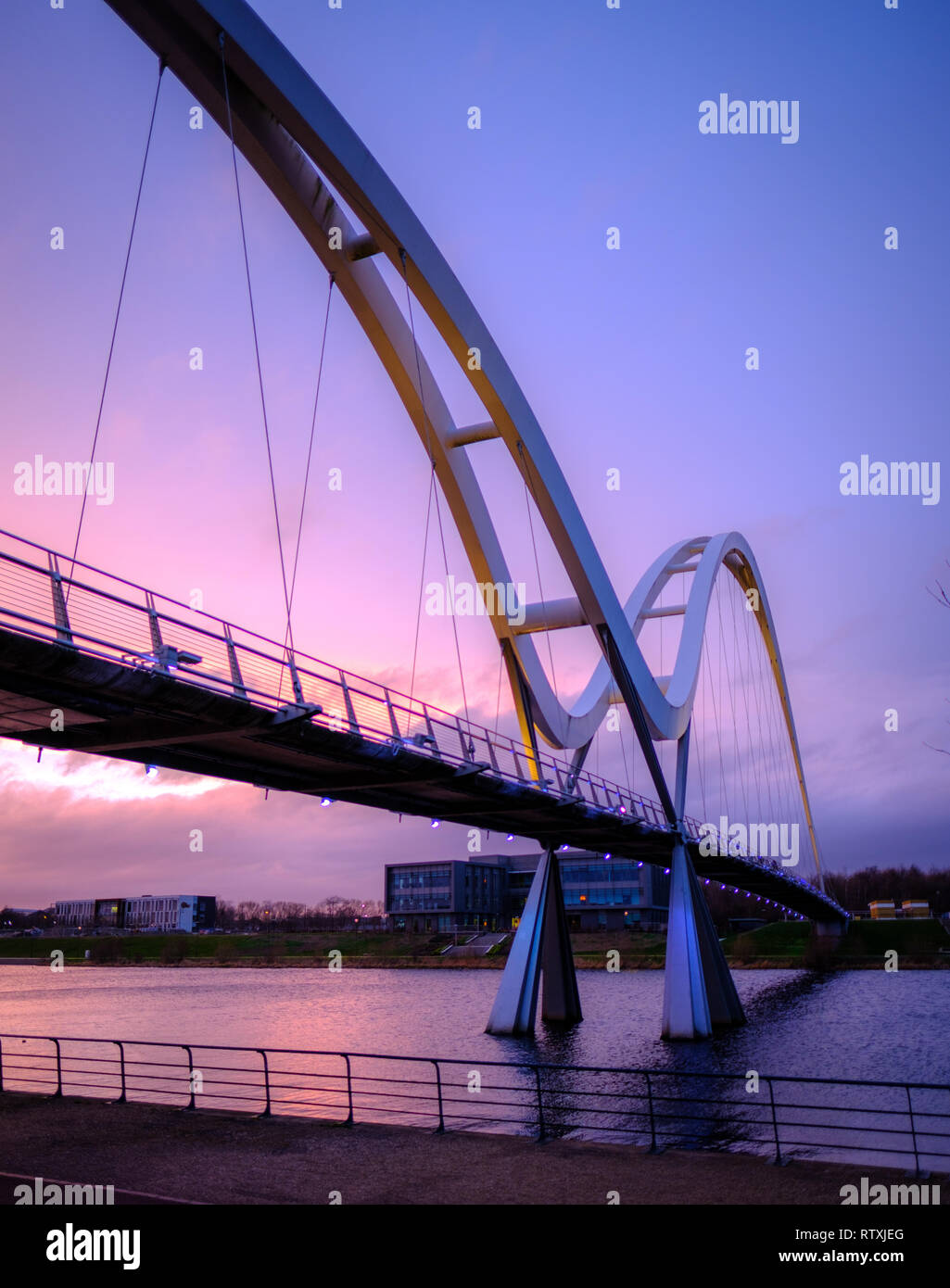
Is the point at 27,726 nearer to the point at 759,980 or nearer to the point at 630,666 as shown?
the point at 630,666

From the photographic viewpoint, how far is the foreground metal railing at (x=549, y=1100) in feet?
48.9

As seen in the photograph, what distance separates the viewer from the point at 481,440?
2811cm

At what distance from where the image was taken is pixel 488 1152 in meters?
12.3

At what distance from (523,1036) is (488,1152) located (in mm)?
21552

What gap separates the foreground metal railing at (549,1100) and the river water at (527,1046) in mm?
104

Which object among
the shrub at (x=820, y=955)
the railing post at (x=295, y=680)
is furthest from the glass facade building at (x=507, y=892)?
the railing post at (x=295, y=680)

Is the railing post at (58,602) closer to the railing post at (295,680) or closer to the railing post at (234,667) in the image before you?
the railing post at (234,667)

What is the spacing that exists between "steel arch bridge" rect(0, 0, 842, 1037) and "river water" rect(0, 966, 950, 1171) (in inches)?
119

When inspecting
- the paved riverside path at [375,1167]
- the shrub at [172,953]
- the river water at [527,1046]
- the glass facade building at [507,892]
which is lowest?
the shrub at [172,953]

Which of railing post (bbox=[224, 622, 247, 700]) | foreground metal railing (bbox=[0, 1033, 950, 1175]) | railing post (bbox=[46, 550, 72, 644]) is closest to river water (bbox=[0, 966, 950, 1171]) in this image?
foreground metal railing (bbox=[0, 1033, 950, 1175])

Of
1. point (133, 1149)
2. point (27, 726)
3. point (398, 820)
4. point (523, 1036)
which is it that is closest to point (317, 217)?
point (27, 726)

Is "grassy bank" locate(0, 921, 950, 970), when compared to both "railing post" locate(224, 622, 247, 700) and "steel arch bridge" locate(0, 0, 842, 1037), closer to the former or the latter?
"steel arch bridge" locate(0, 0, 842, 1037)

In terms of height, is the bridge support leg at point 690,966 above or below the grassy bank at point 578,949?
above

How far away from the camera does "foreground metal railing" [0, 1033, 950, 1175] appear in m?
14.9
